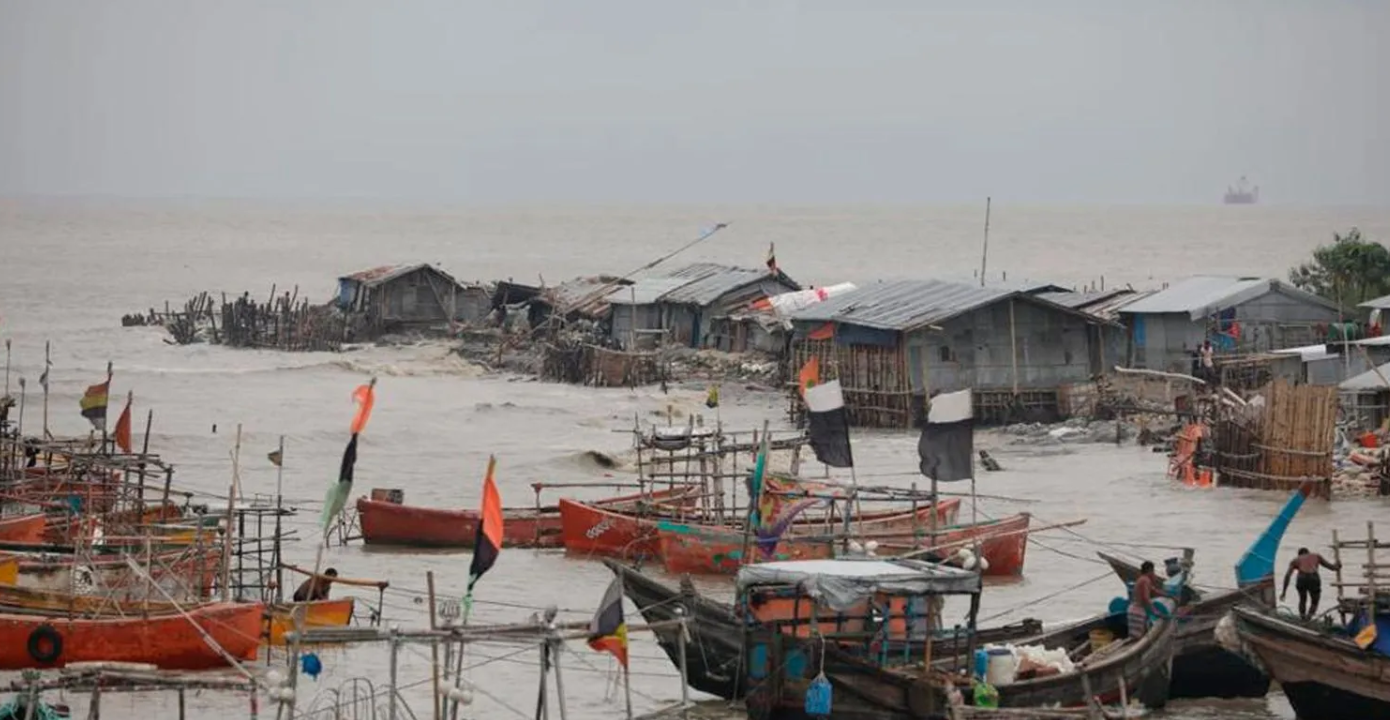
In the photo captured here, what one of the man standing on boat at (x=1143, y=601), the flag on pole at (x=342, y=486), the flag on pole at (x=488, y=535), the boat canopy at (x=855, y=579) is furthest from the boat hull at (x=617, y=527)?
the flag on pole at (x=488, y=535)

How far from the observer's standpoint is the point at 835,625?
17.3 metres

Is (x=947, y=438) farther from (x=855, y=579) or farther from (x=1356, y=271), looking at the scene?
(x=1356, y=271)

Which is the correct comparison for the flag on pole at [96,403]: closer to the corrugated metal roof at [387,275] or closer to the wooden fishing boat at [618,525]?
the wooden fishing boat at [618,525]

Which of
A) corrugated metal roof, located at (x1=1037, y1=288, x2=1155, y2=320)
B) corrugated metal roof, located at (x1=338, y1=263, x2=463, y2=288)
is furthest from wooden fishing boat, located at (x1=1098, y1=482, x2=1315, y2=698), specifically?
corrugated metal roof, located at (x1=338, y1=263, x2=463, y2=288)

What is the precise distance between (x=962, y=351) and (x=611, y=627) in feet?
78.6

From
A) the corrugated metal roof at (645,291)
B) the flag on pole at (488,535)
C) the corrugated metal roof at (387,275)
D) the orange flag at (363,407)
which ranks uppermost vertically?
the corrugated metal roof at (387,275)

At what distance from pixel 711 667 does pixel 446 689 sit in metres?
4.86

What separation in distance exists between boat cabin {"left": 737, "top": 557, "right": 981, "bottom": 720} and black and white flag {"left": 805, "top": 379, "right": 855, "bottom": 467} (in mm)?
3911

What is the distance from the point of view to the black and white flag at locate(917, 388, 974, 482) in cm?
1988

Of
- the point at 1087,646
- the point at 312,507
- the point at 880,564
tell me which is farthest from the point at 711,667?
the point at 312,507

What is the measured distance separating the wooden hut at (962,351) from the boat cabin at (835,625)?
2047 cm

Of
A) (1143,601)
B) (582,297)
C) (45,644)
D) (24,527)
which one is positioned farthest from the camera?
(582,297)

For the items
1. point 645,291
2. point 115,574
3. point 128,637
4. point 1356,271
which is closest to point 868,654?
point 128,637

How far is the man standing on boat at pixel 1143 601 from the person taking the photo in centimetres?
1828
